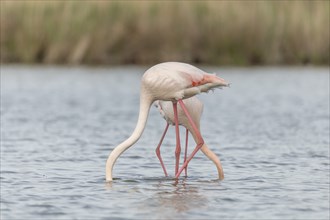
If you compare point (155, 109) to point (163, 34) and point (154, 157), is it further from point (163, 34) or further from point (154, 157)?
point (163, 34)

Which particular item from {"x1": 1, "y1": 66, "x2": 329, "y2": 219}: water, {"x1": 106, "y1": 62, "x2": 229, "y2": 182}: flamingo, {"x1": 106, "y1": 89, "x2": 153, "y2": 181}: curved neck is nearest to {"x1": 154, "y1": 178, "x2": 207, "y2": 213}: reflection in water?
{"x1": 1, "y1": 66, "x2": 329, "y2": 219}: water

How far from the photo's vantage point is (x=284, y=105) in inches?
790

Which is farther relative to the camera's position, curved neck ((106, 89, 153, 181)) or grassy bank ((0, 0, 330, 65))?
grassy bank ((0, 0, 330, 65))

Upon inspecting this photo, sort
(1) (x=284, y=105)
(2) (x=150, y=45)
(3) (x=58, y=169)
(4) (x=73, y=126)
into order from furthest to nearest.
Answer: (2) (x=150, y=45) → (1) (x=284, y=105) → (4) (x=73, y=126) → (3) (x=58, y=169)

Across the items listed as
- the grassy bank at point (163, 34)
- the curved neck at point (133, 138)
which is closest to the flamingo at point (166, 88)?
the curved neck at point (133, 138)

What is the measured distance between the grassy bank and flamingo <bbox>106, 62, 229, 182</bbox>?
59.5ft

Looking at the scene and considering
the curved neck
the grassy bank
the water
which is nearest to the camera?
the water

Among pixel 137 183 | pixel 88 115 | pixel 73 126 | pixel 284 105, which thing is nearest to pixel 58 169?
pixel 137 183

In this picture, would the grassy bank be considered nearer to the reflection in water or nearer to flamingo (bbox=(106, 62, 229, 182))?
flamingo (bbox=(106, 62, 229, 182))

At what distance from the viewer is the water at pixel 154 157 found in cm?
898

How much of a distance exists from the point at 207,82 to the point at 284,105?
9561 mm

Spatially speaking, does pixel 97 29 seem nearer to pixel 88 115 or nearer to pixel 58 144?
pixel 88 115

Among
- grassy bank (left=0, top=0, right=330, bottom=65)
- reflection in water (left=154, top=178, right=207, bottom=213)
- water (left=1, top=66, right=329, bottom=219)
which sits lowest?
reflection in water (left=154, top=178, right=207, bottom=213)

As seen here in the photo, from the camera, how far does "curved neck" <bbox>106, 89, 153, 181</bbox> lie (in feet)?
33.6
